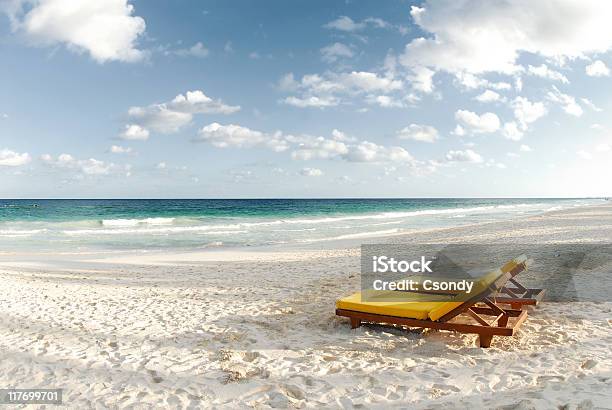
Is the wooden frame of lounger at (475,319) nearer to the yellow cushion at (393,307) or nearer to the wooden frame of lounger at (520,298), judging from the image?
the yellow cushion at (393,307)

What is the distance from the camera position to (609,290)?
317 inches

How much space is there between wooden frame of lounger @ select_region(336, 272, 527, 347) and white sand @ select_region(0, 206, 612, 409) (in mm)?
180

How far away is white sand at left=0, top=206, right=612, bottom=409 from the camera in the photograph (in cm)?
424

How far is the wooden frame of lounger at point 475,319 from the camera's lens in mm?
5363

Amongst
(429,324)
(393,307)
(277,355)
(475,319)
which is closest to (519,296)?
(475,319)

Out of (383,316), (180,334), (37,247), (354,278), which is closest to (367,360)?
(383,316)

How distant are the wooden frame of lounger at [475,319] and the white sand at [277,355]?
0.59 ft

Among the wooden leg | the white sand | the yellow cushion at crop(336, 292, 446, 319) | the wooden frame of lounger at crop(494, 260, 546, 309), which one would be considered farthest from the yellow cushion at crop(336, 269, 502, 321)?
the wooden frame of lounger at crop(494, 260, 546, 309)

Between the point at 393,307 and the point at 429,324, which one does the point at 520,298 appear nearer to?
the point at 429,324

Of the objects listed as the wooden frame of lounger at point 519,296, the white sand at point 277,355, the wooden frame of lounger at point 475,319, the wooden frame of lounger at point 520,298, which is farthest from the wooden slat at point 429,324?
the wooden frame of lounger at point 520,298

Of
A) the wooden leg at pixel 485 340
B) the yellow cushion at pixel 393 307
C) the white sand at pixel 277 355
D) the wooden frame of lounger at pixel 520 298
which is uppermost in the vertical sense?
the yellow cushion at pixel 393 307

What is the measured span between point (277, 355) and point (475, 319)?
253cm

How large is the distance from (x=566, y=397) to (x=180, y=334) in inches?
182

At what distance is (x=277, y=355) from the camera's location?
5305 millimetres
